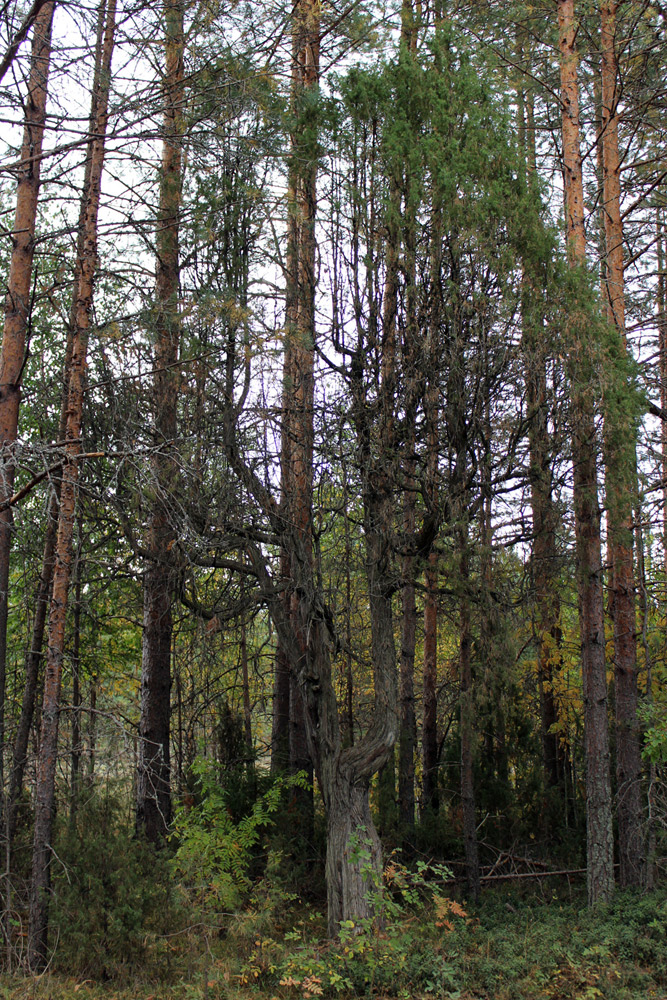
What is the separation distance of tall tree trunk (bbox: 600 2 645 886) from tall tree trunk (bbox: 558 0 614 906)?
250 millimetres

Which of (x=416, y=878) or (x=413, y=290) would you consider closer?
(x=416, y=878)

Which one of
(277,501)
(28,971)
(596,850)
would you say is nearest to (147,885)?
(28,971)

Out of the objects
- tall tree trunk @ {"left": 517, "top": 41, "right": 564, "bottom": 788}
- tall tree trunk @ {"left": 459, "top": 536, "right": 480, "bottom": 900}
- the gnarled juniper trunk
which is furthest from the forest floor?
tall tree trunk @ {"left": 517, "top": 41, "right": 564, "bottom": 788}

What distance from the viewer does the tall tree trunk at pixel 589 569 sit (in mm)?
8016

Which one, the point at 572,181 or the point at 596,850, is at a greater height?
the point at 572,181

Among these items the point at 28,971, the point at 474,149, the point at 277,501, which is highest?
the point at 474,149

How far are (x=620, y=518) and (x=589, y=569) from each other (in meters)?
0.68

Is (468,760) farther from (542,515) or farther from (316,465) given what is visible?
(316,465)

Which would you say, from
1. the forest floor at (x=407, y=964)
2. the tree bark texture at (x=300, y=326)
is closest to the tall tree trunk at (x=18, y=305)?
the forest floor at (x=407, y=964)

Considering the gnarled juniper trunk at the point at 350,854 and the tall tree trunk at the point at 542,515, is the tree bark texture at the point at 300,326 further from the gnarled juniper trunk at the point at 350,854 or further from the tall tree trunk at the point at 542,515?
the tall tree trunk at the point at 542,515

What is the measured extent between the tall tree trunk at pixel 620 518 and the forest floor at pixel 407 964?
47.2 inches

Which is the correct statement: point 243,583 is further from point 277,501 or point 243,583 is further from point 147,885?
point 147,885

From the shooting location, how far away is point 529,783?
1107 centimetres

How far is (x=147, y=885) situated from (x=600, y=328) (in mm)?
6977
